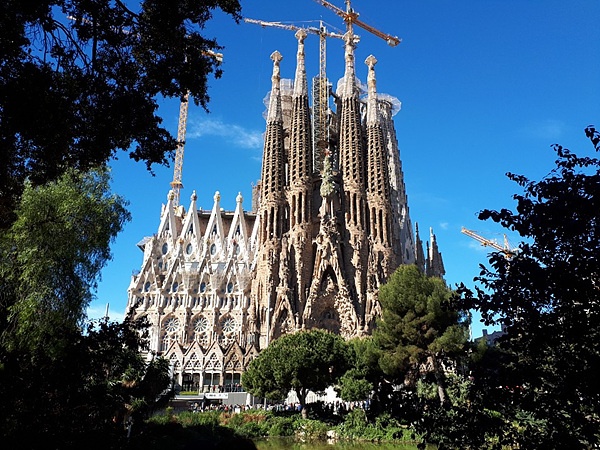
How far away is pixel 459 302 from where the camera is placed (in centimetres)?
572

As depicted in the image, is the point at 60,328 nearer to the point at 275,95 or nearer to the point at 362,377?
the point at 362,377

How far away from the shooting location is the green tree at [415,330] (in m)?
22.4

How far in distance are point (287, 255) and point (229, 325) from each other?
1073 cm

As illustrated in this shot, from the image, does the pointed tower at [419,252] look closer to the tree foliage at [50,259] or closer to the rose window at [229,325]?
the rose window at [229,325]

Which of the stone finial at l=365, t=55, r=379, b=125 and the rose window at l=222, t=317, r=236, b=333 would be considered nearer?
the rose window at l=222, t=317, r=236, b=333

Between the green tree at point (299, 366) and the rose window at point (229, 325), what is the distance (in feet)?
60.9

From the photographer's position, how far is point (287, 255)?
4062 centimetres

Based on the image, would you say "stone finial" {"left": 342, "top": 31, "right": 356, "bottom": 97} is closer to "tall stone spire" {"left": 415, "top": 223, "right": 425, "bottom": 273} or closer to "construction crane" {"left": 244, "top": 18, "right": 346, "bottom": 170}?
"construction crane" {"left": 244, "top": 18, "right": 346, "bottom": 170}

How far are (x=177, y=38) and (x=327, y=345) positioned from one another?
2170cm

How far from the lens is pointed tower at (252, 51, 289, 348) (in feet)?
129

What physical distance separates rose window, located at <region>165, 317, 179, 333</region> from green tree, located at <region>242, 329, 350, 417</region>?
67.2ft

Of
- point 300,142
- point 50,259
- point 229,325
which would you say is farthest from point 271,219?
point 50,259

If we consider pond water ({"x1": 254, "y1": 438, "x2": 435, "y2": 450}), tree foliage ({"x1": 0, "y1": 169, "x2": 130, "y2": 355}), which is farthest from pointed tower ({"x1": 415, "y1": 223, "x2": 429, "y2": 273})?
tree foliage ({"x1": 0, "y1": 169, "x2": 130, "y2": 355})

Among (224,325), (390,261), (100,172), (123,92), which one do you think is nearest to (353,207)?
(390,261)
